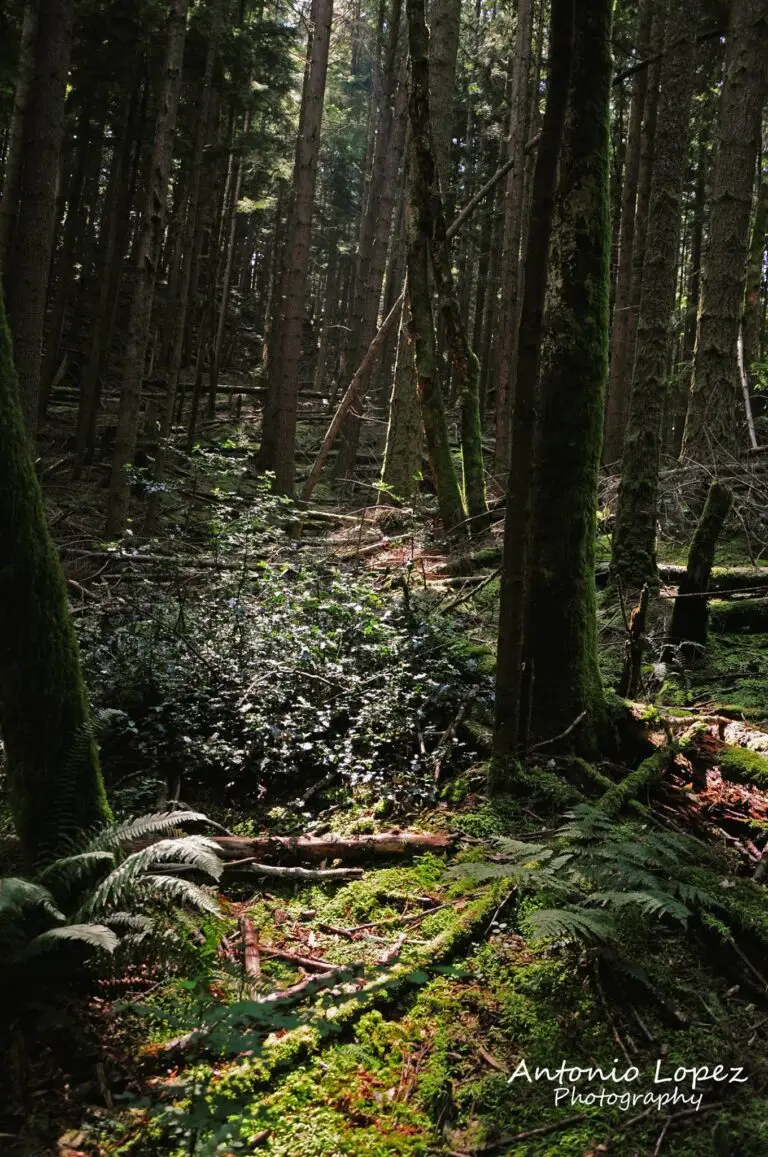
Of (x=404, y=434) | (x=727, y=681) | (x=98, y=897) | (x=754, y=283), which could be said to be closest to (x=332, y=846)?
(x=98, y=897)

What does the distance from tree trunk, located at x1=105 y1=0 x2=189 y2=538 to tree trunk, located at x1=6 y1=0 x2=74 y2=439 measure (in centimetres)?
360

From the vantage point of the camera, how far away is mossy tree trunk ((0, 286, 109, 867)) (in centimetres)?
289

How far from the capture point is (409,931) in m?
3.33

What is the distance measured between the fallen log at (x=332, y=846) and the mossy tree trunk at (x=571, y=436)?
95 cm

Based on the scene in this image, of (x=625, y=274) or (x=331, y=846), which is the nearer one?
(x=331, y=846)

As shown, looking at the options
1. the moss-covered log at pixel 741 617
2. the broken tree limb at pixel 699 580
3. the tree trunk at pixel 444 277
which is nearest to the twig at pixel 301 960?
the broken tree limb at pixel 699 580

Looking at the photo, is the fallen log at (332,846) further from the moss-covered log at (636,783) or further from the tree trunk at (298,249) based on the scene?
the tree trunk at (298,249)

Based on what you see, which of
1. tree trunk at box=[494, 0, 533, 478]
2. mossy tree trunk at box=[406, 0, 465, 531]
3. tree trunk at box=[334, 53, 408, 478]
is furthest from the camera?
tree trunk at box=[334, 53, 408, 478]

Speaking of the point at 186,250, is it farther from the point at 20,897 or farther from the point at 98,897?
the point at 20,897

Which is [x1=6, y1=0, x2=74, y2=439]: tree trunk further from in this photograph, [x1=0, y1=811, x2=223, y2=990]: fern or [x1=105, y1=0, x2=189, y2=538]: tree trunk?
[x1=0, y1=811, x2=223, y2=990]: fern

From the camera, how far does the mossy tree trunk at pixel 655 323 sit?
6.86 metres

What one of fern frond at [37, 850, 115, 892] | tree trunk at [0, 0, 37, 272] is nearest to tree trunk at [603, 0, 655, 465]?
tree trunk at [0, 0, 37, 272]

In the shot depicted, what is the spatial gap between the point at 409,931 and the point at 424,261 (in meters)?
7.85

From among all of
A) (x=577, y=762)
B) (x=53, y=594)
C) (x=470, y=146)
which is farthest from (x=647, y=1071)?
(x=470, y=146)
